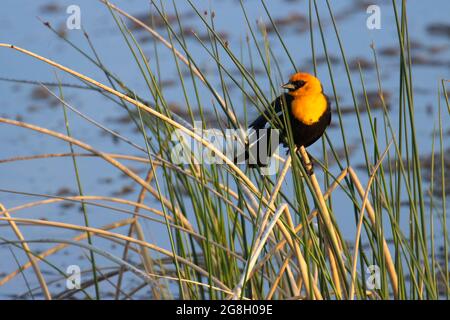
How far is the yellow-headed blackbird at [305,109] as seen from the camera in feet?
9.16

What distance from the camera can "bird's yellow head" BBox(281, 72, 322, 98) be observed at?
285 centimetres

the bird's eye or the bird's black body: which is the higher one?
the bird's eye

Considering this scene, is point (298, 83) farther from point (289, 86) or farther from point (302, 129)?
point (302, 129)

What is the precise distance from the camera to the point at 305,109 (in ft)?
9.40

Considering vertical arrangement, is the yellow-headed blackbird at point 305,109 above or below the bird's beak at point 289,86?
below

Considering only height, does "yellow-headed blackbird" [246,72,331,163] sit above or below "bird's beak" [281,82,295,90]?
below

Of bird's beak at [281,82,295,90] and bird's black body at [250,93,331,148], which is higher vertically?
bird's beak at [281,82,295,90]

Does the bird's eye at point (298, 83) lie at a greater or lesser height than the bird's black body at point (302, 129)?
greater

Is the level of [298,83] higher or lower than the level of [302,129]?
higher

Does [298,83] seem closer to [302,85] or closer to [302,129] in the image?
[302,85]

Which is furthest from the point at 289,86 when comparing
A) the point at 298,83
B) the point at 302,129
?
the point at 302,129

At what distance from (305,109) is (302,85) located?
8cm

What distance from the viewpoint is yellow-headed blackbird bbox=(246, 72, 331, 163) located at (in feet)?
9.16

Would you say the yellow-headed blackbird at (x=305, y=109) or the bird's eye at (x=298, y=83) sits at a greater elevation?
the bird's eye at (x=298, y=83)
